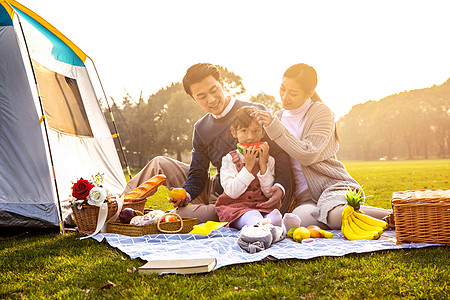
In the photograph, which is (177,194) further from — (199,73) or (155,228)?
(199,73)

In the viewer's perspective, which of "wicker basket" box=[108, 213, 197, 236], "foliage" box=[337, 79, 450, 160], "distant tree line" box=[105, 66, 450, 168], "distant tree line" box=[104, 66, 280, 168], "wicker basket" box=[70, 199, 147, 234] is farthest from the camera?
"foliage" box=[337, 79, 450, 160]

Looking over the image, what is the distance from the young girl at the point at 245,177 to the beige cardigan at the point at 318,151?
7.6 inches

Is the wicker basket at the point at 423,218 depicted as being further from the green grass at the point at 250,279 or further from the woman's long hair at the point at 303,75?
the woman's long hair at the point at 303,75

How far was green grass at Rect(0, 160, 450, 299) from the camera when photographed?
6.63 feet

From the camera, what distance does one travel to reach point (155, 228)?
11.8ft

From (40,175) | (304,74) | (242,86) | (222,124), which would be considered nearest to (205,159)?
(222,124)

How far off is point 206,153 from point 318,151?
1242 millimetres

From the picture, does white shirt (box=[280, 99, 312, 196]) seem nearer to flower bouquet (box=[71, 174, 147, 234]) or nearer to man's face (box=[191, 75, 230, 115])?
man's face (box=[191, 75, 230, 115])

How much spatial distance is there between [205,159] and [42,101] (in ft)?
6.49

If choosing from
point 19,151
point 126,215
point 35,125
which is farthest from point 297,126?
point 19,151

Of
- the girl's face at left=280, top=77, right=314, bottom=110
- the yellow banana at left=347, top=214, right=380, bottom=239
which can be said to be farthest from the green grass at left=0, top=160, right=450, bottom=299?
the girl's face at left=280, top=77, right=314, bottom=110

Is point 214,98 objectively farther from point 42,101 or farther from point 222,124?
point 42,101

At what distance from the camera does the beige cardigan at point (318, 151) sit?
12.4 ft

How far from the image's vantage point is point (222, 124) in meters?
4.30
